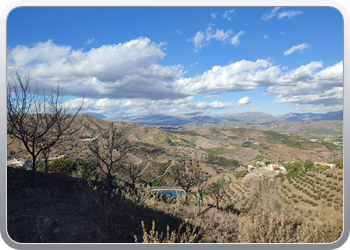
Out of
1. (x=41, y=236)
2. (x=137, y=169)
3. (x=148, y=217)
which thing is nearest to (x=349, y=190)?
(x=148, y=217)

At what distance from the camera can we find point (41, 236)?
219 cm

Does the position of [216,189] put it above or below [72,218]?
below

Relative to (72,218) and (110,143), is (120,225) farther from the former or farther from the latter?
(110,143)

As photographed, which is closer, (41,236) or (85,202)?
(41,236)

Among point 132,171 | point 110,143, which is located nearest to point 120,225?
point 110,143

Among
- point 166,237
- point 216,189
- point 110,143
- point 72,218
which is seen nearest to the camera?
point 166,237

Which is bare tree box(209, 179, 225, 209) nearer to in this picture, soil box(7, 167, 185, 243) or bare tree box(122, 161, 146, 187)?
soil box(7, 167, 185, 243)

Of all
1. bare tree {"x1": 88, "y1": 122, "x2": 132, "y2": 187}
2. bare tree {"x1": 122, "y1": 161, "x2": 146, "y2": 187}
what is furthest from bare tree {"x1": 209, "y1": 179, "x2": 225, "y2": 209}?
bare tree {"x1": 122, "y1": 161, "x2": 146, "y2": 187}

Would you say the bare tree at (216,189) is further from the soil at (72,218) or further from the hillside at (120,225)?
the soil at (72,218)

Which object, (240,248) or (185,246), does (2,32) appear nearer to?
(185,246)

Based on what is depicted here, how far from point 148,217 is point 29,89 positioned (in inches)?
139

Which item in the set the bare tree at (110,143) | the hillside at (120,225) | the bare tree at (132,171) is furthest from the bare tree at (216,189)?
the bare tree at (132,171)

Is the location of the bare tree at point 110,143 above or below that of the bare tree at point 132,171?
above

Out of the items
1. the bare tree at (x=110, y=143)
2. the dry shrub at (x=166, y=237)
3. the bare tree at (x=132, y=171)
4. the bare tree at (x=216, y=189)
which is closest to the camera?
the dry shrub at (x=166, y=237)
